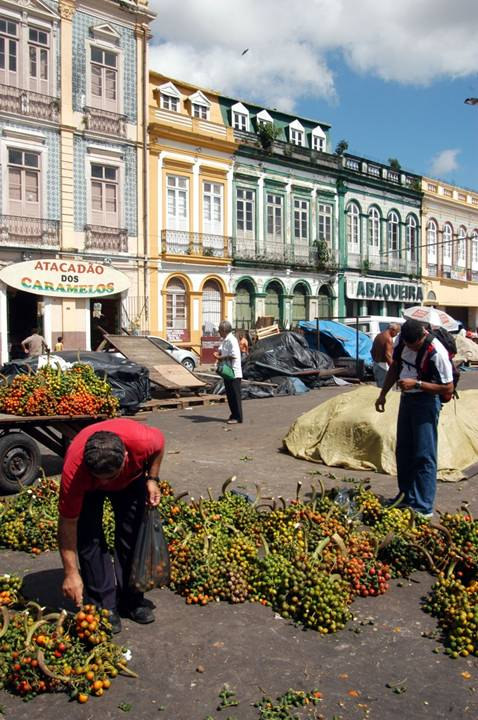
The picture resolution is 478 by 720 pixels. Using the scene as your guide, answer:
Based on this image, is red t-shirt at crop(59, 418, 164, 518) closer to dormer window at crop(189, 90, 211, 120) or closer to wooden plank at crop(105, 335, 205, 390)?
wooden plank at crop(105, 335, 205, 390)

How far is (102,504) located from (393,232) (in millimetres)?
37635

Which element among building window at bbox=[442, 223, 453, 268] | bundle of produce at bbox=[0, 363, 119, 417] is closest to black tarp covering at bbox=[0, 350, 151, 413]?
bundle of produce at bbox=[0, 363, 119, 417]

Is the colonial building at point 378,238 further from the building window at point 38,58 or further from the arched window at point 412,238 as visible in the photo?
the building window at point 38,58

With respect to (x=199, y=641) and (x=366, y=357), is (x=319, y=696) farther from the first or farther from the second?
(x=366, y=357)

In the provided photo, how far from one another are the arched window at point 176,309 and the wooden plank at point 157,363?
10.9 meters

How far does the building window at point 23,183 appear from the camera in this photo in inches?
906

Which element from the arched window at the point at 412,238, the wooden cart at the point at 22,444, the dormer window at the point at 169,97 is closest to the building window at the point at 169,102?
the dormer window at the point at 169,97

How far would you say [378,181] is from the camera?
123 feet

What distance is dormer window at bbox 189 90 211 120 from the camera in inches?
1161

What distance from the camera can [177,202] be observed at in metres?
27.9

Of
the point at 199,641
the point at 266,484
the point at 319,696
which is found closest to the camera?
the point at 319,696

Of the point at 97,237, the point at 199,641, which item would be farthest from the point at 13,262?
the point at 199,641

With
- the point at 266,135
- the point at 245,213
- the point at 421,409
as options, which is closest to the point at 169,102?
the point at 266,135

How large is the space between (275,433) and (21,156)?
16738mm
